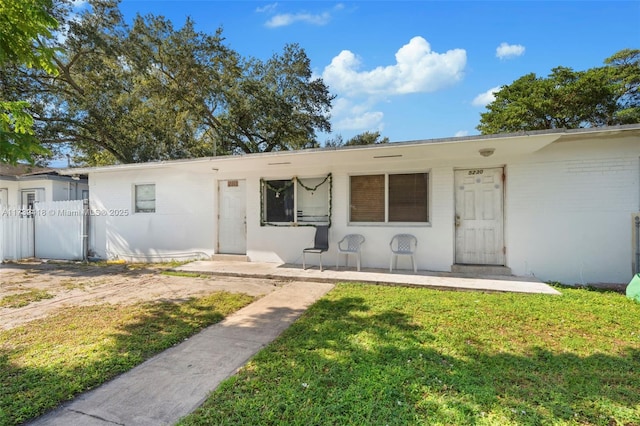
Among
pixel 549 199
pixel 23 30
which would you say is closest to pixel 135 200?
pixel 23 30

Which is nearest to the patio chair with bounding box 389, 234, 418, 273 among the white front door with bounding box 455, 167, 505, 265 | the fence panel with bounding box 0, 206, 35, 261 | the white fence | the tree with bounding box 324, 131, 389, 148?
the white front door with bounding box 455, 167, 505, 265

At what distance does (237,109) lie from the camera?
49.4 ft

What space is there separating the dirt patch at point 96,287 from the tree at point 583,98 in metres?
16.6

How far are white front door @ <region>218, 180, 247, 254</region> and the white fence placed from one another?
408 centimetres

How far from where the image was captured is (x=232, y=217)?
841 cm

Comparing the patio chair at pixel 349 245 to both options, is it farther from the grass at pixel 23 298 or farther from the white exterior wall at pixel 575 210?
the grass at pixel 23 298

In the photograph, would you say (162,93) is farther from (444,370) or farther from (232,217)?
(444,370)

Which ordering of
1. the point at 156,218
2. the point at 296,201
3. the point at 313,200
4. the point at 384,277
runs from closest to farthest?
the point at 384,277, the point at 313,200, the point at 296,201, the point at 156,218

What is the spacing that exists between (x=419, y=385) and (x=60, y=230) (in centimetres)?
1072

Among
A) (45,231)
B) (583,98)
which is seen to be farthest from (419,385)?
(583,98)

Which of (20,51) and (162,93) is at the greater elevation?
(162,93)

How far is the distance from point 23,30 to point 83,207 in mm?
7731

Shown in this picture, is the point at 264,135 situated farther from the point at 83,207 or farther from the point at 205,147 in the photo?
the point at 83,207

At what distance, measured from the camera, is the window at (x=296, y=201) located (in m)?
7.60
